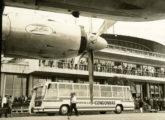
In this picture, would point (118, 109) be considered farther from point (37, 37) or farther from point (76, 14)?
point (76, 14)

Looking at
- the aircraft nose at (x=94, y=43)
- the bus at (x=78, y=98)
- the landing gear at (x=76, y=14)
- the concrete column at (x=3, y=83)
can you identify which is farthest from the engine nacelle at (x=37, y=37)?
the concrete column at (x=3, y=83)

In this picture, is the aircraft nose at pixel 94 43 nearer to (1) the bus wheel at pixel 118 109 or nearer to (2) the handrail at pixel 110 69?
(1) the bus wheel at pixel 118 109

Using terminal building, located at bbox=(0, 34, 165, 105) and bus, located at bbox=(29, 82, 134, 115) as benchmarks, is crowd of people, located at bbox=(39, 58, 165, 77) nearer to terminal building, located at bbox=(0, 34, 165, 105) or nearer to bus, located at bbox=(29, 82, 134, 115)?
terminal building, located at bbox=(0, 34, 165, 105)

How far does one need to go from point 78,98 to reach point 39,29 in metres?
12.8

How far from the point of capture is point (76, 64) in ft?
90.4

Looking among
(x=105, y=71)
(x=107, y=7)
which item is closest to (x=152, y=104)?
(x=105, y=71)

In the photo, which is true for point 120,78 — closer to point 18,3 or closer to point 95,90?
point 95,90

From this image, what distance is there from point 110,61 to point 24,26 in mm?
30962

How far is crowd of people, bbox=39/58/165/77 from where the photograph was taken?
103 feet

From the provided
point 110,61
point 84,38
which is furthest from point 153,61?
point 84,38

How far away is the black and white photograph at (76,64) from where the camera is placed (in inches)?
311

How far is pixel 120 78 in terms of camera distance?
113ft

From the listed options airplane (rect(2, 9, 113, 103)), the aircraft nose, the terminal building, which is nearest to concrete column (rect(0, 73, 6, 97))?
the terminal building

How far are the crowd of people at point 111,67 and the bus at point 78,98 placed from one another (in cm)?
856
